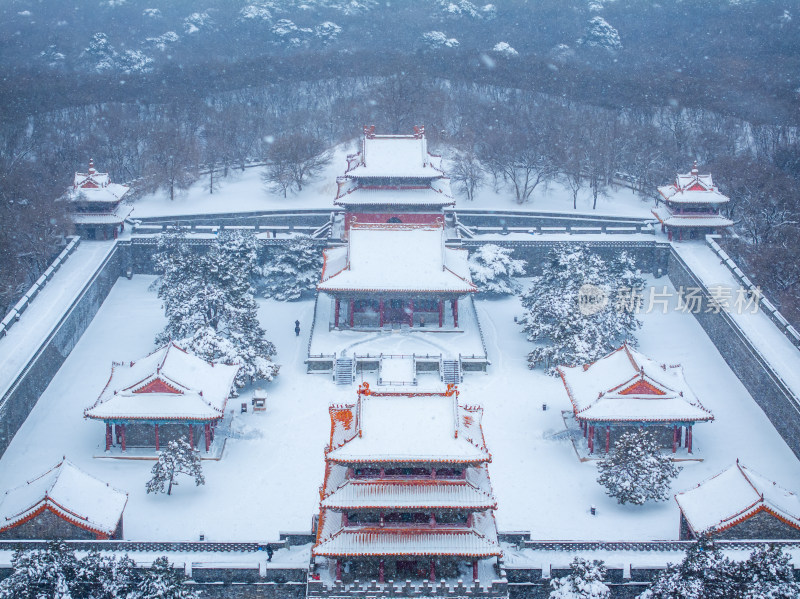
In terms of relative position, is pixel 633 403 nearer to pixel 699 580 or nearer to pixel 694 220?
pixel 699 580

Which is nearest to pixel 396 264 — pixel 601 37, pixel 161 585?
pixel 161 585

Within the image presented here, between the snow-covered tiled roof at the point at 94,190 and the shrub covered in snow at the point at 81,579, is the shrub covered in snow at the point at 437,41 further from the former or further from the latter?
the shrub covered in snow at the point at 81,579

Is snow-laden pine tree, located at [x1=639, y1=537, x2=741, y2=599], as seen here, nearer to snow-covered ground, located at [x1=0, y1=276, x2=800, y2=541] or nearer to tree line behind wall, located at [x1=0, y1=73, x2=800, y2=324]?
snow-covered ground, located at [x1=0, y1=276, x2=800, y2=541]

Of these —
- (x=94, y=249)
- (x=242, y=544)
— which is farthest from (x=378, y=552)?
(x=94, y=249)

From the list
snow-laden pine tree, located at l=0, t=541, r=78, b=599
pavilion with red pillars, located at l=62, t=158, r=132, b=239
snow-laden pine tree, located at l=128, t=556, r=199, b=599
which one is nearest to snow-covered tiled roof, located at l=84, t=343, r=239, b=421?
snow-laden pine tree, located at l=128, t=556, r=199, b=599

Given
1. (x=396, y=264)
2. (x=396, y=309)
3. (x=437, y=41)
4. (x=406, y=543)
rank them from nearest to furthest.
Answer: (x=406, y=543)
(x=396, y=264)
(x=396, y=309)
(x=437, y=41)
